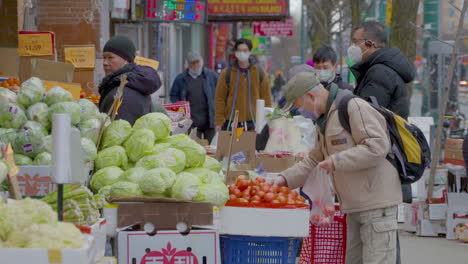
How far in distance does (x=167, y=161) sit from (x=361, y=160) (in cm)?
122

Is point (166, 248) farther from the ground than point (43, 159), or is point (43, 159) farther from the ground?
point (43, 159)

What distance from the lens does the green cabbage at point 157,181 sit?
4797 mm

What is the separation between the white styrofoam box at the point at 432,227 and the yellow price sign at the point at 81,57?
459 centimetres

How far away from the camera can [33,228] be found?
3.36m

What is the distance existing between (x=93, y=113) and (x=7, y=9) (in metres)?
5.21

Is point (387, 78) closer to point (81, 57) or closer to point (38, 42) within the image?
point (38, 42)

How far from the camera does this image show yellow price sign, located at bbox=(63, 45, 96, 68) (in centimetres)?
1054

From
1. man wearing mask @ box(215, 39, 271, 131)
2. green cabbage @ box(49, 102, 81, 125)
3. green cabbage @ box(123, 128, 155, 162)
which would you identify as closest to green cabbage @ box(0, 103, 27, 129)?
green cabbage @ box(49, 102, 81, 125)

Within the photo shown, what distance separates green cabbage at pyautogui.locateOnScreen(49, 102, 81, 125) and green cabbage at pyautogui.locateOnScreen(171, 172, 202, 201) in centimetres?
98

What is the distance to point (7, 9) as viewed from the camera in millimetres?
10328

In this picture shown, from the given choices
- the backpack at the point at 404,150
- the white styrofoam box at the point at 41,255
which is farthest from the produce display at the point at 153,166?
the white styrofoam box at the point at 41,255

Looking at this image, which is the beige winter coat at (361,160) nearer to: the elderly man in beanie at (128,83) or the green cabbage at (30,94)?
the elderly man in beanie at (128,83)

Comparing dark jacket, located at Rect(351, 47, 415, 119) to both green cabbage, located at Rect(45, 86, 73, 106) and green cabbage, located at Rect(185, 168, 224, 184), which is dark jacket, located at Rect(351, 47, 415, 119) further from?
green cabbage, located at Rect(45, 86, 73, 106)

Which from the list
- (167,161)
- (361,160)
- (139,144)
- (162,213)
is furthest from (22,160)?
(361,160)
